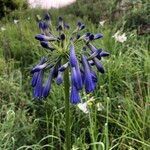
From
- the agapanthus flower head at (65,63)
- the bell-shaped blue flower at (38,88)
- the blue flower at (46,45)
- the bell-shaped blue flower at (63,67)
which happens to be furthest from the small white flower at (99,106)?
the bell-shaped blue flower at (63,67)

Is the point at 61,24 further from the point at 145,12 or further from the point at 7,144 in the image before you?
the point at 145,12

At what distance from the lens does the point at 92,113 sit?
15.8 ft

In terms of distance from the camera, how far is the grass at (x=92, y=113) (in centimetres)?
450

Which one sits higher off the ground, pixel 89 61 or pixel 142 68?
pixel 89 61

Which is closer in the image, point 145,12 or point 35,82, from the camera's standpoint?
point 35,82

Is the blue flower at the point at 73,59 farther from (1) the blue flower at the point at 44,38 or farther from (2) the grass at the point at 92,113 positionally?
(2) the grass at the point at 92,113

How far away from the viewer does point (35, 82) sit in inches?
123

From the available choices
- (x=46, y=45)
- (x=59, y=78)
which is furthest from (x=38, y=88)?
(x=46, y=45)

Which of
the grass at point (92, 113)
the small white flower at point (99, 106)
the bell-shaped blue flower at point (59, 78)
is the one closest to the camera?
the bell-shaped blue flower at point (59, 78)

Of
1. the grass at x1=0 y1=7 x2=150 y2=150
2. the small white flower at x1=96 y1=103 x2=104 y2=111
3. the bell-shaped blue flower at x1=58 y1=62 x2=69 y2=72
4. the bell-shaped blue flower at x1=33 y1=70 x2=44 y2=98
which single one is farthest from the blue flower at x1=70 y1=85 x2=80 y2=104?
the small white flower at x1=96 y1=103 x2=104 y2=111

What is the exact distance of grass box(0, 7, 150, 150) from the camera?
4.50m

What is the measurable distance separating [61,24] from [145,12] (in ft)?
18.2

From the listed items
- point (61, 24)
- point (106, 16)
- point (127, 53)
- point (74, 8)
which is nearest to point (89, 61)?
point (61, 24)

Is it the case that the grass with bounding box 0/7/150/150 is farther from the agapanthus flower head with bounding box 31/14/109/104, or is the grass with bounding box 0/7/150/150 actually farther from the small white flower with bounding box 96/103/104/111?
the agapanthus flower head with bounding box 31/14/109/104
